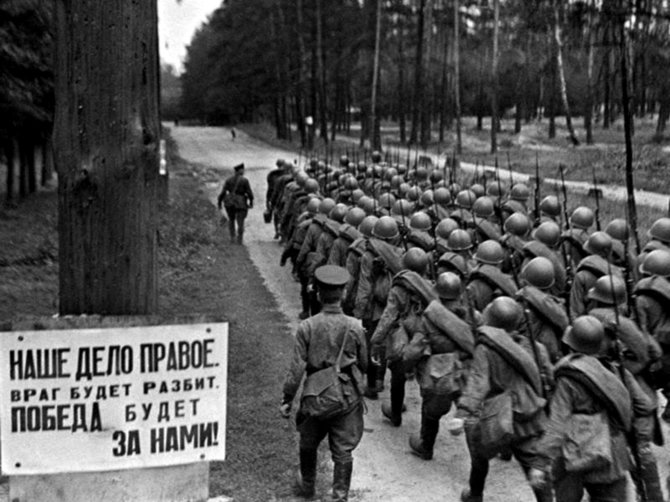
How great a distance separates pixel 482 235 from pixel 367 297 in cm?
262

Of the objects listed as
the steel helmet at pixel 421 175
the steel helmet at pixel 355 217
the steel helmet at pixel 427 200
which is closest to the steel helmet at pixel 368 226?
Answer: the steel helmet at pixel 355 217

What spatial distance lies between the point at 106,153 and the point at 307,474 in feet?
13.4

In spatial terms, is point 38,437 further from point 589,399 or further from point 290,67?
point 290,67

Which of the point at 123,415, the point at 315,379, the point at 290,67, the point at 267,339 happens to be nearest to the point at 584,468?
the point at 315,379

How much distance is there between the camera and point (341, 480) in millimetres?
6410

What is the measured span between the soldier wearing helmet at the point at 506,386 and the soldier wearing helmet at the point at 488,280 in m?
1.78

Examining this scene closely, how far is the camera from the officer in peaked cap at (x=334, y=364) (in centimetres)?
630

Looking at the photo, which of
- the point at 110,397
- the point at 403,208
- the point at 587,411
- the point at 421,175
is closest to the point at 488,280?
the point at 587,411

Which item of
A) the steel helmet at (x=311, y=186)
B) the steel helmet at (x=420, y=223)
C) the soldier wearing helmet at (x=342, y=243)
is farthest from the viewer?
the steel helmet at (x=311, y=186)

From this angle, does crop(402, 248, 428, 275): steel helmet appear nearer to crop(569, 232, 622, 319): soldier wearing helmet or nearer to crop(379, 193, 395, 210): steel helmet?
crop(569, 232, 622, 319): soldier wearing helmet

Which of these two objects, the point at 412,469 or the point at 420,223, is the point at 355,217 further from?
the point at 412,469

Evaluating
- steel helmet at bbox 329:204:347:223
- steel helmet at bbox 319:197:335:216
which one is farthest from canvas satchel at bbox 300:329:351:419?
steel helmet at bbox 319:197:335:216

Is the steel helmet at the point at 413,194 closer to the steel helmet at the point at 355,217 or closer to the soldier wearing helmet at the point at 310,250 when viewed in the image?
the soldier wearing helmet at the point at 310,250

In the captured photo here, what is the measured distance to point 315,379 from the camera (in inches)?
247
